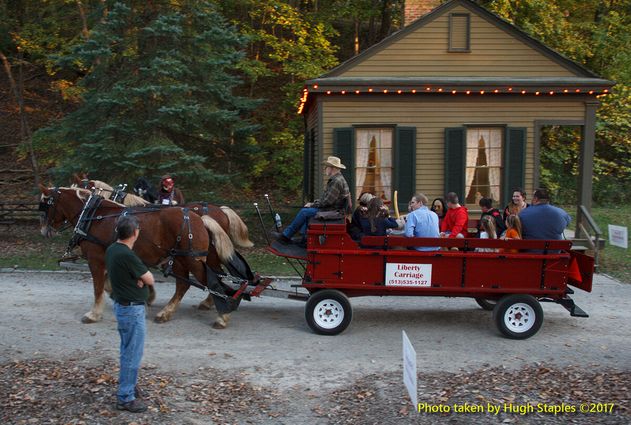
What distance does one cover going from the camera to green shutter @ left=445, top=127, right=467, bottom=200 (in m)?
14.2

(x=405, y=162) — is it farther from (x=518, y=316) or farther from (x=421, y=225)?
(x=518, y=316)

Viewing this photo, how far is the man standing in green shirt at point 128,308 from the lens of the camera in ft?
18.4

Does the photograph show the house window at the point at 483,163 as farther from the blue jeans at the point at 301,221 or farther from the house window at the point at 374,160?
the blue jeans at the point at 301,221

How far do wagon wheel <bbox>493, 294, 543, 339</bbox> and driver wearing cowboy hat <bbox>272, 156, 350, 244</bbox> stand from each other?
249cm

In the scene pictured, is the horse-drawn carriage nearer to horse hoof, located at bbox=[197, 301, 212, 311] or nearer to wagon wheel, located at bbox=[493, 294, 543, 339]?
wagon wheel, located at bbox=[493, 294, 543, 339]

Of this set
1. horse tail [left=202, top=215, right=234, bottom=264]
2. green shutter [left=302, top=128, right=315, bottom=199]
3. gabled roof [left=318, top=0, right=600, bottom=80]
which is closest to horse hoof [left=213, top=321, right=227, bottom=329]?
horse tail [left=202, top=215, right=234, bottom=264]

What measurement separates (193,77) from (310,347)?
9.37 meters

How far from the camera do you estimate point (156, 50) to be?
14789mm

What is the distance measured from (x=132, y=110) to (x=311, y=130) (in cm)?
445

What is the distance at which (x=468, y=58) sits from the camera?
1441 cm

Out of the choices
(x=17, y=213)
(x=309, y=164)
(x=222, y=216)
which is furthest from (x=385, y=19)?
(x=222, y=216)

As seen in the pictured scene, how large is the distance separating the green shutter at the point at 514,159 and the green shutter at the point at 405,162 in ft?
6.84

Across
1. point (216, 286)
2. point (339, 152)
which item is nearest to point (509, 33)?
point (339, 152)

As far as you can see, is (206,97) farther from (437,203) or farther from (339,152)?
(437,203)
